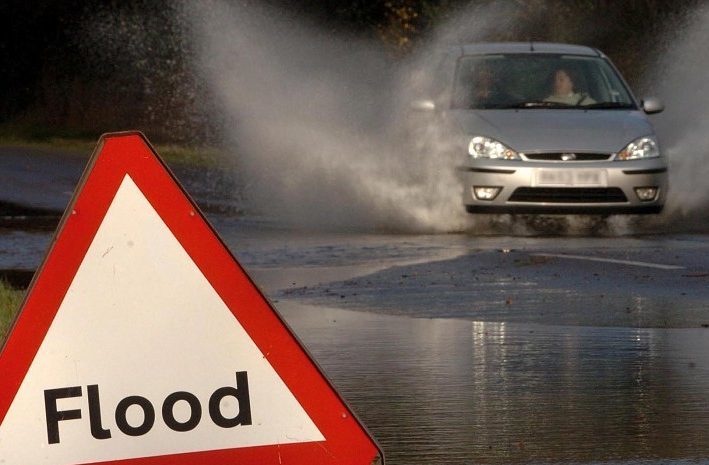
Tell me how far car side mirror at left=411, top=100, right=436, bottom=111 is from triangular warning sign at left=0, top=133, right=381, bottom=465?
13.2 m

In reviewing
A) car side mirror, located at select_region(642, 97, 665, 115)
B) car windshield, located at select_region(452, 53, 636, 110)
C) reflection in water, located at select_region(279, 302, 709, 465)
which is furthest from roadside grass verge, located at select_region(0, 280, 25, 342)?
car side mirror, located at select_region(642, 97, 665, 115)

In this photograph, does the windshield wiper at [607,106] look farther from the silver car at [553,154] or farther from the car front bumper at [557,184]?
the car front bumper at [557,184]

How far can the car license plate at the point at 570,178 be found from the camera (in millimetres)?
16547

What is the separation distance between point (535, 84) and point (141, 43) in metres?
27.7

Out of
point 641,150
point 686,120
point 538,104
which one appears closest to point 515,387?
point 641,150

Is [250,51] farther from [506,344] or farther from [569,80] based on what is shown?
[506,344]

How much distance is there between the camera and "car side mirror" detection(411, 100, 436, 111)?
58.1 ft

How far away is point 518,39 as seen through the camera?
32.2 metres

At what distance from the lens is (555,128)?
16.9 metres

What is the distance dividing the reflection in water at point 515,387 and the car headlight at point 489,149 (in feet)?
17.5

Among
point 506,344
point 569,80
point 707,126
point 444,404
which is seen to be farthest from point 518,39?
point 444,404

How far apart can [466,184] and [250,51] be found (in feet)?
56.7

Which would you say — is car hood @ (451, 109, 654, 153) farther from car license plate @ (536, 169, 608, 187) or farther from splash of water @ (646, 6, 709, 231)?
splash of water @ (646, 6, 709, 231)

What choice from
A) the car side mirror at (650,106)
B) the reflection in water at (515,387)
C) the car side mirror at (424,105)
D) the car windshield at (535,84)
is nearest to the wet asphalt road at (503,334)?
the reflection in water at (515,387)
